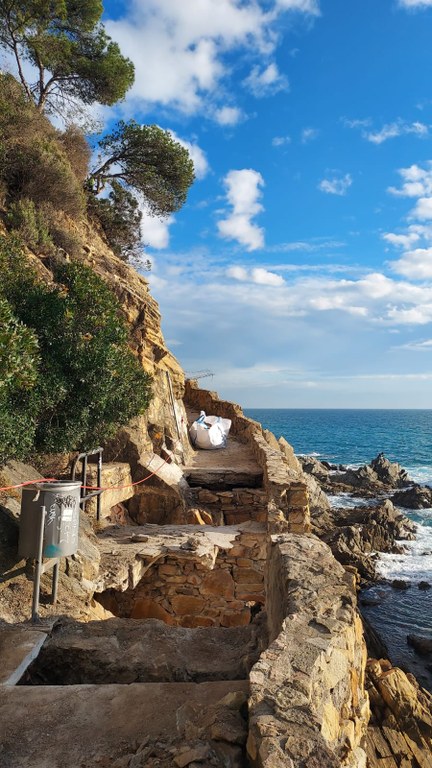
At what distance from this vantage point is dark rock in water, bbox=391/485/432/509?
3128 centimetres

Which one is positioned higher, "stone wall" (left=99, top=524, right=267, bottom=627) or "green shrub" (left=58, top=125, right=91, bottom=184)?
"green shrub" (left=58, top=125, right=91, bottom=184)

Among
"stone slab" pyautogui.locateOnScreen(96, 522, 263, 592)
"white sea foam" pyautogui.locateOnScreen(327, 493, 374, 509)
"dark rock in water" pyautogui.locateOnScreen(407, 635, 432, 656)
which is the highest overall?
"stone slab" pyautogui.locateOnScreen(96, 522, 263, 592)

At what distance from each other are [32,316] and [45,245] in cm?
624

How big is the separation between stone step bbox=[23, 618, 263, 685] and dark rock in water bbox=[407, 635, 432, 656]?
11591 millimetres

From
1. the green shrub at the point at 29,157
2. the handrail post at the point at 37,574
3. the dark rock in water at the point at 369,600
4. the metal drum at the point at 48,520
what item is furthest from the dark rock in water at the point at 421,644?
the green shrub at the point at 29,157

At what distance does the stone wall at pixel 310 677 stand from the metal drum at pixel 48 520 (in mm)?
2561

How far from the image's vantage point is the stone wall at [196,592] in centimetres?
817

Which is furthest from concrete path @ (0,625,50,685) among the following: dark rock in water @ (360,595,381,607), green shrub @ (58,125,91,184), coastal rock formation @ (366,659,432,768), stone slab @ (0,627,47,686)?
green shrub @ (58,125,91,184)

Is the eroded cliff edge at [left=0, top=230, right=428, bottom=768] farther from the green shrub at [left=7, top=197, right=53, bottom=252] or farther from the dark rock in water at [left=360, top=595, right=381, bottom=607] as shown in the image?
the dark rock in water at [left=360, top=595, right=381, bottom=607]

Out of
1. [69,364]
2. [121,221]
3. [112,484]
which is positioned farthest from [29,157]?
[112,484]

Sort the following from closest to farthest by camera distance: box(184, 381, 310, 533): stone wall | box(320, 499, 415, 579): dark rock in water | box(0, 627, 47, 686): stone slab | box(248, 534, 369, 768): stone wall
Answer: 1. box(248, 534, 369, 768): stone wall
2. box(0, 627, 47, 686): stone slab
3. box(184, 381, 310, 533): stone wall
4. box(320, 499, 415, 579): dark rock in water

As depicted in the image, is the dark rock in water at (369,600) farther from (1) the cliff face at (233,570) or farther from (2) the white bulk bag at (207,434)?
(2) the white bulk bag at (207,434)

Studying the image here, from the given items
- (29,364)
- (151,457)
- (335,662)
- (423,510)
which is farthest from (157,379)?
(423,510)

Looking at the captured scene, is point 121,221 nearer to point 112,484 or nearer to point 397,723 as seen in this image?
point 112,484
